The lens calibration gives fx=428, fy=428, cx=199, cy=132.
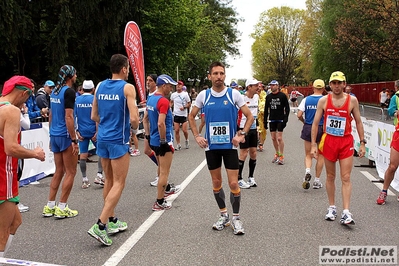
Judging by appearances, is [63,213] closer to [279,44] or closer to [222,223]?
[222,223]

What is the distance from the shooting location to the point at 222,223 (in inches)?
216

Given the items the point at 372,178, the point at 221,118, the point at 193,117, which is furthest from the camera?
the point at 372,178

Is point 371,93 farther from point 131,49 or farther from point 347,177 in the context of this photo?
point 347,177

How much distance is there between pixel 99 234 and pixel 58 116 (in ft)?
7.15

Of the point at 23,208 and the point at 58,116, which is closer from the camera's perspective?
the point at 58,116

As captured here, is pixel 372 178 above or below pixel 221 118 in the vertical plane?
below

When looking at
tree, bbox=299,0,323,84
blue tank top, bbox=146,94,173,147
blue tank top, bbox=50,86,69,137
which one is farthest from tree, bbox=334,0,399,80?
blue tank top, bbox=50,86,69,137

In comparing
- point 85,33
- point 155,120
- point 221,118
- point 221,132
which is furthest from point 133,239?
point 85,33

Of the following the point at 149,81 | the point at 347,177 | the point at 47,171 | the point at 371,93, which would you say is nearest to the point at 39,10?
the point at 47,171

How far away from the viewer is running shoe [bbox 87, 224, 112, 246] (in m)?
4.75

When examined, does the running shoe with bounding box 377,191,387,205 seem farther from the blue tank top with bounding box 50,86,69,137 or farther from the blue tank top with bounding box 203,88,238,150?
the blue tank top with bounding box 50,86,69,137

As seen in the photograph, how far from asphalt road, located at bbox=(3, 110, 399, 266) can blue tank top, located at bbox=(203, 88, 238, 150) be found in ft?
3.76

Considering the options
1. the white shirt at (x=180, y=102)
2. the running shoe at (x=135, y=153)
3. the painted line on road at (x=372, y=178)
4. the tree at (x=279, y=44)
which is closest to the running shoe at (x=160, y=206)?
the painted line on road at (x=372, y=178)

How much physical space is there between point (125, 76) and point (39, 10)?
1570 cm
